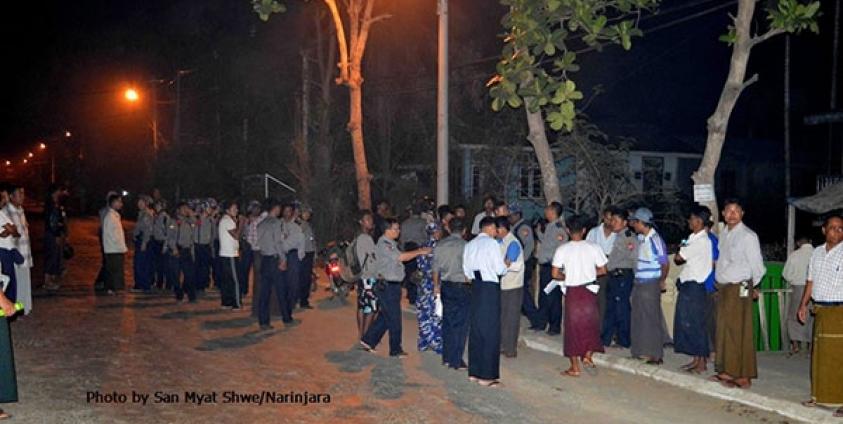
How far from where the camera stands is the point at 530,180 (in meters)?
30.0

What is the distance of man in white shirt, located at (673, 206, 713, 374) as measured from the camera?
1025cm

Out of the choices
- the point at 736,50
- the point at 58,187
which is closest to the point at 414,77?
the point at 58,187

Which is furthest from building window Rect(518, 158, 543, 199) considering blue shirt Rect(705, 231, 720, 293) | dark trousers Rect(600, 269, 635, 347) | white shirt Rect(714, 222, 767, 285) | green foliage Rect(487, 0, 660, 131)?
white shirt Rect(714, 222, 767, 285)

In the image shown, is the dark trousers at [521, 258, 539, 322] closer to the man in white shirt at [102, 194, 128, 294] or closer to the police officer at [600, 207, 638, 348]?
the police officer at [600, 207, 638, 348]

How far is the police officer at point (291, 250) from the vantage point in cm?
1405

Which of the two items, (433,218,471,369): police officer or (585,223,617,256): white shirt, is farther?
(585,223,617,256): white shirt

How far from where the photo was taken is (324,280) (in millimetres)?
20766

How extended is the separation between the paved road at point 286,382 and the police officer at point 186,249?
2.82m

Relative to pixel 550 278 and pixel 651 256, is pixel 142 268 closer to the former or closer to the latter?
pixel 550 278

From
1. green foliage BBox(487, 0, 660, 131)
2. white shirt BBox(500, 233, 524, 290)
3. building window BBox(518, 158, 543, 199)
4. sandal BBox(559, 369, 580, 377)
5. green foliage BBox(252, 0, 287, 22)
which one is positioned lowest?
sandal BBox(559, 369, 580, 377)

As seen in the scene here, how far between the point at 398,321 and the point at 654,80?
39.6m

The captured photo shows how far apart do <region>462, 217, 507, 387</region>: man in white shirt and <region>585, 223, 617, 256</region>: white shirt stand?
249 cm

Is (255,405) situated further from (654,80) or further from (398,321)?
(654,80)

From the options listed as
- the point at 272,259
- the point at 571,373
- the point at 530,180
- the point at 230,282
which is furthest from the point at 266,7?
the point at 530,180
